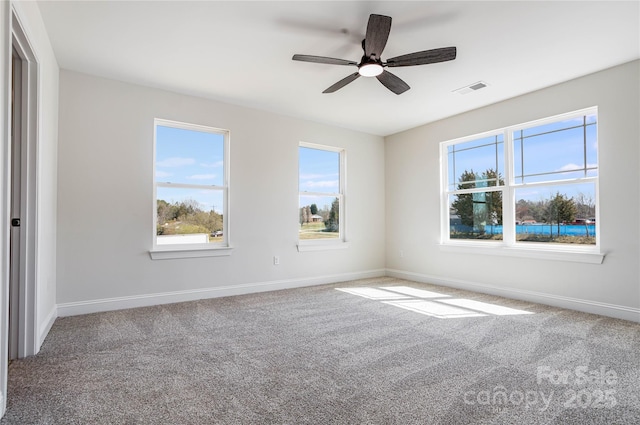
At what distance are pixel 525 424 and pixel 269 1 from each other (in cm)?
303

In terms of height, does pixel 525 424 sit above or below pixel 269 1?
below

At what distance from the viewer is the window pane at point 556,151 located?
12.3 feet

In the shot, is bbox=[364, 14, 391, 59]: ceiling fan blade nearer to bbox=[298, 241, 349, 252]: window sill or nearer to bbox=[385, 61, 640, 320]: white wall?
bbox=[385, 61, 640, 320]: white wall

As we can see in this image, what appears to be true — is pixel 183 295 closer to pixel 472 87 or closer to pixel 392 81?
pixel 392 81

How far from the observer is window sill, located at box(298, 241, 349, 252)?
5.15 m

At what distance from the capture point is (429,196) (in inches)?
211

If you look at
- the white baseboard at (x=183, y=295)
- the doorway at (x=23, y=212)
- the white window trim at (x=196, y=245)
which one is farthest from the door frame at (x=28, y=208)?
the white window trim at (x=196, y=245)

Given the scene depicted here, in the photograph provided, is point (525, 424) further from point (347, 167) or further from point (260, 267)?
point (347, 167)

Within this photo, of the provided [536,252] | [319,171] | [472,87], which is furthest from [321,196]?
[536,252]

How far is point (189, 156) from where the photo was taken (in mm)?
4328

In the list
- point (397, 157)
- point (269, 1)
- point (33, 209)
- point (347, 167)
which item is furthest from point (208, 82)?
point (397, 157)

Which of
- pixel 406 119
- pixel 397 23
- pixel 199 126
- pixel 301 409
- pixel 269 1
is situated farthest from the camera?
pixel 406 119

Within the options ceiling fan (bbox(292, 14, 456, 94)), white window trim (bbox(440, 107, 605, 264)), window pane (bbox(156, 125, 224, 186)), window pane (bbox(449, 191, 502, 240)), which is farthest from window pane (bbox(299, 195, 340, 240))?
ceiling fan (bbox(292, 14, 456, 94))

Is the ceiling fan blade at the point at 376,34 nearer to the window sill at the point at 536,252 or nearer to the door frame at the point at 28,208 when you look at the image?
the door frame at the point at 28,208
